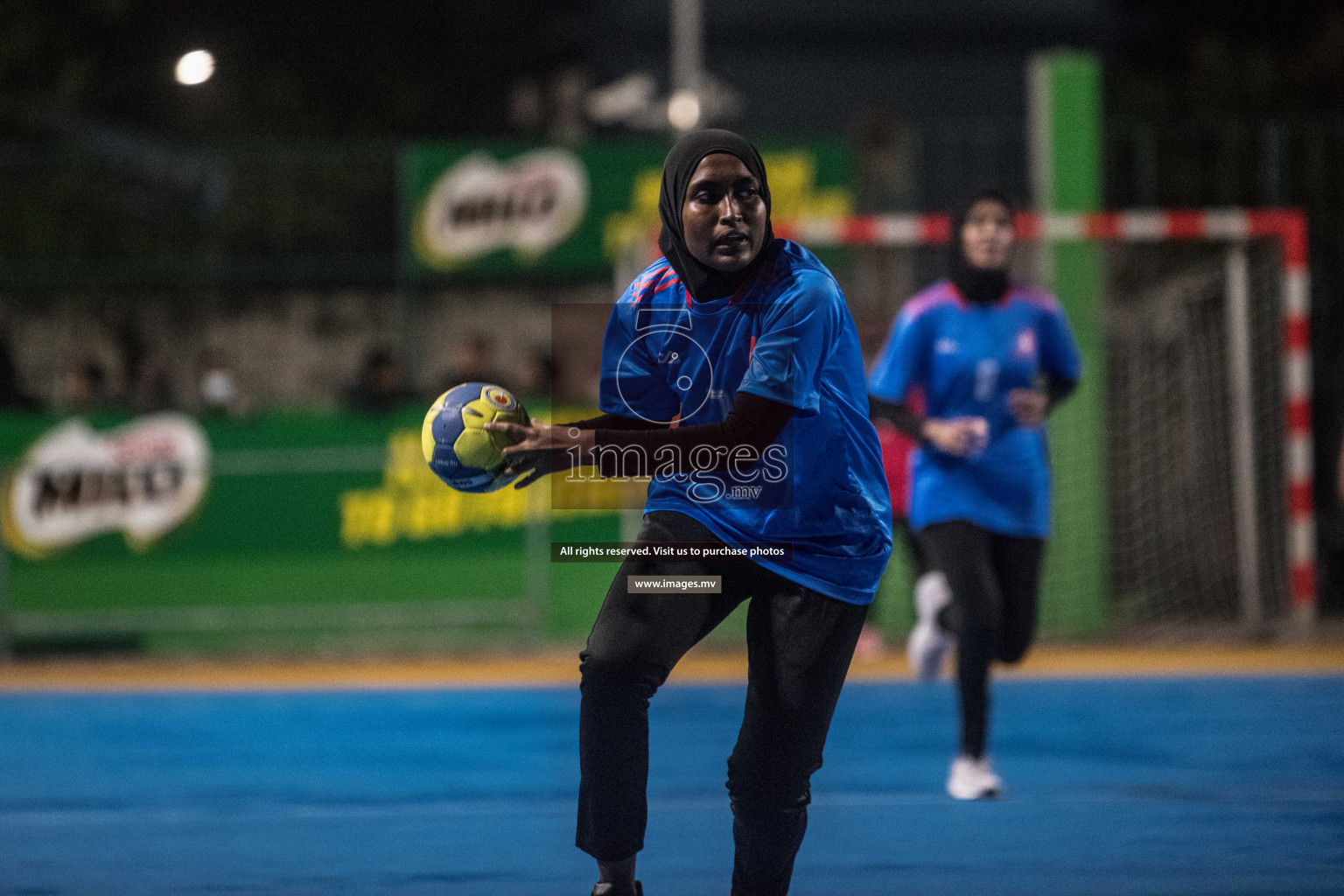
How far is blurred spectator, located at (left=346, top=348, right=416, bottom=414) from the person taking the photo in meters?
11.9

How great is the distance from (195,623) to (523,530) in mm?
2388

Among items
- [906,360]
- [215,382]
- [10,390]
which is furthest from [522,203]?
[906,360]

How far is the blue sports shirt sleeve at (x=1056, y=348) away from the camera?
6824 mm

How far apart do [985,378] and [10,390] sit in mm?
8123

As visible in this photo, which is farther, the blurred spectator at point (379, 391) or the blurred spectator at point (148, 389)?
the blurred spectator at point (379, 391)

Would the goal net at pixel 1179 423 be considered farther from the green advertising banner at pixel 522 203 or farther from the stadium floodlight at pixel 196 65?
the stadium floodlight at pixel 196 65

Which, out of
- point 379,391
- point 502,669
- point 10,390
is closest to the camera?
point 502,669

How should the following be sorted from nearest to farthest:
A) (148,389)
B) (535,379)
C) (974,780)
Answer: (974,780) → (535,379) → (148,389)

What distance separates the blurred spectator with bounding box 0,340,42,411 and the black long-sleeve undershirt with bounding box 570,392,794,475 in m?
8.92

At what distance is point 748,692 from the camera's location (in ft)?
13.3

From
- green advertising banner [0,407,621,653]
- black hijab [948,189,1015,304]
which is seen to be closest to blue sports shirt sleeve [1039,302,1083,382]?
black hijab [948,189,1015,304]

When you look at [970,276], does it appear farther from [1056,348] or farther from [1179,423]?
[1179,423]

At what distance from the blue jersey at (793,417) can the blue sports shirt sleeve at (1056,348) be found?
289 cm

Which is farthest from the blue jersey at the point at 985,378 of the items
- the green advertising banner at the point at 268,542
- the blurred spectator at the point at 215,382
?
the blurred spectator at the point at 215,382
